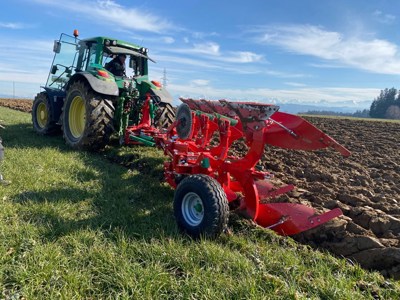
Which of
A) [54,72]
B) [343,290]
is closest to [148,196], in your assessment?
[343,290]

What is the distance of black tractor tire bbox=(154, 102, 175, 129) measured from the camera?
24.0 ft

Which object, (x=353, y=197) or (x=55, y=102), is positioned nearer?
(x=353, y=197)

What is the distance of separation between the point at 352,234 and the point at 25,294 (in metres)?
2.96

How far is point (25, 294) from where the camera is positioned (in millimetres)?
2186

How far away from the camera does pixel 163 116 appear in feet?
24.2

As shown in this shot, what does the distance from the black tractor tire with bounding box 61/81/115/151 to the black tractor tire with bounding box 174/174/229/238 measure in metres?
3.40

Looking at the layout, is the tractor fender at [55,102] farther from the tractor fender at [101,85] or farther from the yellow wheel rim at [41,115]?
the tractor fender at [101,85]

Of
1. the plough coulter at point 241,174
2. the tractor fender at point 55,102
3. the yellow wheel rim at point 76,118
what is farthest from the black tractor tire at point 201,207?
the tractor fender at point 55,102

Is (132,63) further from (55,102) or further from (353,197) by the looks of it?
(353,197)

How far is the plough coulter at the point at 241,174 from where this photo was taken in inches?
124

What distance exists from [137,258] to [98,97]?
4.36m

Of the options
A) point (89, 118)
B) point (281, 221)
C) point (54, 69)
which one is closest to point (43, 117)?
point (54, 69)

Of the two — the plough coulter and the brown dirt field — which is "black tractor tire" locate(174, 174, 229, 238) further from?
the brown dirt field

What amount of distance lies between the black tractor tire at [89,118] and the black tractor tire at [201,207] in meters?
3.40
